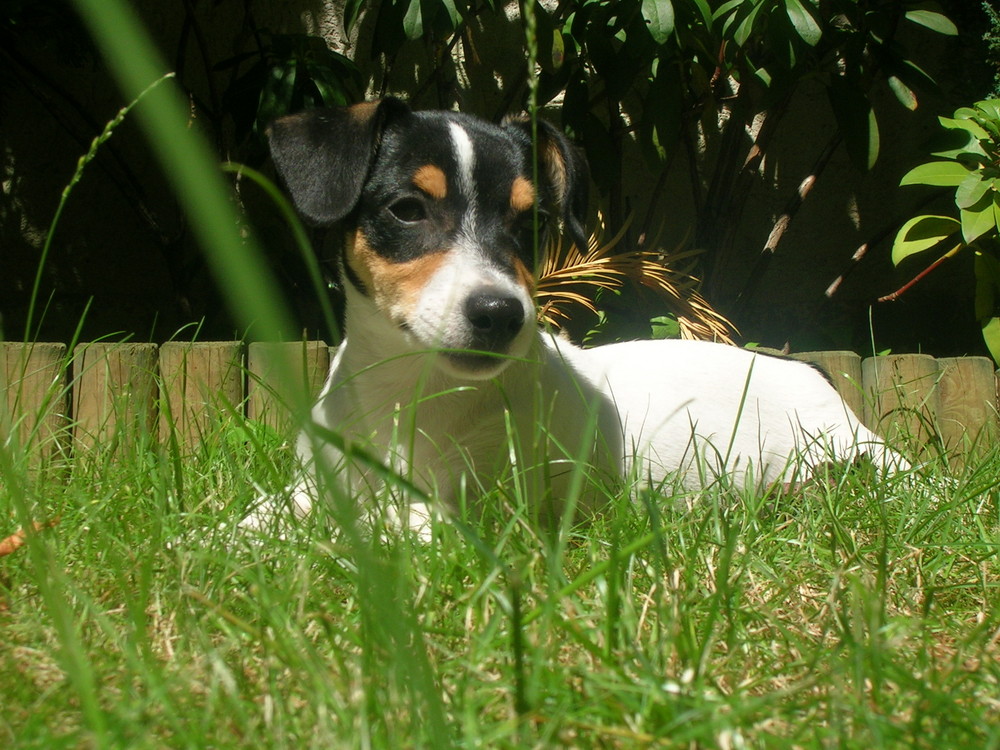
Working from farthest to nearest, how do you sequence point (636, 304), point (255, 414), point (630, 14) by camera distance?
point (636, 304) → point (630, 14) → point (255, 414)

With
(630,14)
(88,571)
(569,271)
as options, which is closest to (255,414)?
(569,271)

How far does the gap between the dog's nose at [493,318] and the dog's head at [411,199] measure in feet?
0.22

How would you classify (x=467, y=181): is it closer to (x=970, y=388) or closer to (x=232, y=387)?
(x=232, y=387)

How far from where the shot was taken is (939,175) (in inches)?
138

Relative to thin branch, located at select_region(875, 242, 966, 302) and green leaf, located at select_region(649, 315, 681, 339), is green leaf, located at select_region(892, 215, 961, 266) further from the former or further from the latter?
green leaf, located at select_region(649, 315, 681, 339)

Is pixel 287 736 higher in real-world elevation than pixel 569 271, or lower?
lower

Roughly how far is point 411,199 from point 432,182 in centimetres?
7

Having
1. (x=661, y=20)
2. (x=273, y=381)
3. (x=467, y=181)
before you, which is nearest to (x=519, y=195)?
(x=467, y=181)

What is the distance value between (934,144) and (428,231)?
2.61m

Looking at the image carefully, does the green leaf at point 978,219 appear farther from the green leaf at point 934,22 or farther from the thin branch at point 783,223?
the thin branch at point 783,223

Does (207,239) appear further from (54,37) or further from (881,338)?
(881,338)

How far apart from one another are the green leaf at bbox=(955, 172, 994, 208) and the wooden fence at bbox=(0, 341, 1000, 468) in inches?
24.7

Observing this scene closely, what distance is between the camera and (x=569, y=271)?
12.8ft

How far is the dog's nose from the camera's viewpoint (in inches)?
75.7
